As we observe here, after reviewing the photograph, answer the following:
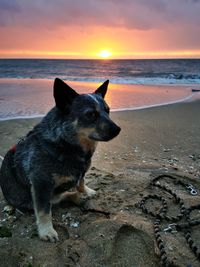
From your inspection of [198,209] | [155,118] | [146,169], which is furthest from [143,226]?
[155,118]

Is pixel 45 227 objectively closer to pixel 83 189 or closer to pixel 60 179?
pixel 60 179

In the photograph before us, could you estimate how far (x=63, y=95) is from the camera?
11.0ft

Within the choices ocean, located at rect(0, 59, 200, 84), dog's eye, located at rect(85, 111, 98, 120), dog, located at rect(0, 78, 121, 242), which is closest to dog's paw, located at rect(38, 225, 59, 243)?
dog, located at rect(0, 78, 121, 242)

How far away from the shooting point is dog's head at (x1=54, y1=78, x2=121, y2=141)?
132 inches

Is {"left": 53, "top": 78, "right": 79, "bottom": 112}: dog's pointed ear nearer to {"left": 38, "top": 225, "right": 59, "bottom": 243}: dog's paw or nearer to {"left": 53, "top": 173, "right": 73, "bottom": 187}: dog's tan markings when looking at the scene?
{"left": 53, "top": 173, "right": 73, "bottom": 187}: dog's tan markings

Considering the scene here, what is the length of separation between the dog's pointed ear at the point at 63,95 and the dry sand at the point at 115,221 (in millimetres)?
1429

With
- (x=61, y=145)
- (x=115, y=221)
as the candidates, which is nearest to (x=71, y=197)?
(x=115, y=221)

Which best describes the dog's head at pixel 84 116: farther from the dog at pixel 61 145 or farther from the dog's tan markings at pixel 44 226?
the dog's tan markings at pixel 44 226

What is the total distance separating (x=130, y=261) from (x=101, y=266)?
11.7 inches

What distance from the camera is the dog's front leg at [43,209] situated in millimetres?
3374

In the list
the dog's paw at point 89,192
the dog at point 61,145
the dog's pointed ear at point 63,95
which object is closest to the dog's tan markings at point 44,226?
the dog at point 61,145

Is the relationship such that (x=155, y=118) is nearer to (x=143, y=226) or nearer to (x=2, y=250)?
(x=143, y=226)

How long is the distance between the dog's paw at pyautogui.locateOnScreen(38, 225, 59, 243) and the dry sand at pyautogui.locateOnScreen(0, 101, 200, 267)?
0.06 m

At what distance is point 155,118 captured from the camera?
945cm
